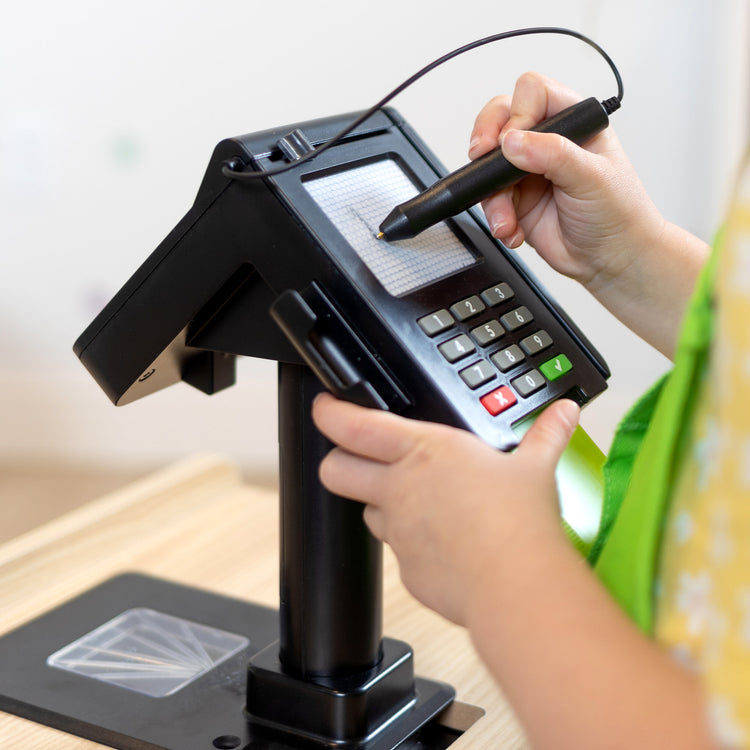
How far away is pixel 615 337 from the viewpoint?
171 centimetres

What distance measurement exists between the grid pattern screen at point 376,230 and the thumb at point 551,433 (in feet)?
0.28

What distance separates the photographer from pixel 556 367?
0.49 metres

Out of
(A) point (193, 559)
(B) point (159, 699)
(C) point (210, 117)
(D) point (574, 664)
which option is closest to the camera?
(D) point (574, 664)

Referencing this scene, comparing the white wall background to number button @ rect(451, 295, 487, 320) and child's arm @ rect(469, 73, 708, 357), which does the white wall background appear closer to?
child's arm @ rect(469, 73, 708, 357)

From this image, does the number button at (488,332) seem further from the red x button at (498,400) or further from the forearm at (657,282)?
the forearm at (657,282)

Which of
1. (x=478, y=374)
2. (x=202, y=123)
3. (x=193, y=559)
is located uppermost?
(x=202, y=123)

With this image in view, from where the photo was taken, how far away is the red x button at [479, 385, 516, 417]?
433 mm

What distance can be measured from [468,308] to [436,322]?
0.10 feet

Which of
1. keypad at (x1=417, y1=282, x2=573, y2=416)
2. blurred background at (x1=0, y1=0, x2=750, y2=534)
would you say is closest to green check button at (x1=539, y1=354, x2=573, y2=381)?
keypad at (x1=417, y1=282, x2=573, y2=416)

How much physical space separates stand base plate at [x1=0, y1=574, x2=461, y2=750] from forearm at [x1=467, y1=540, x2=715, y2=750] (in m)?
0.19

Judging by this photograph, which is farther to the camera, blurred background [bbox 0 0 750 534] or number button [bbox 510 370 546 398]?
blurred background [bbox 0 0 750 534]

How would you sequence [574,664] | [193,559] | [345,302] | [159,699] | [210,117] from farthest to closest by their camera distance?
[210,117] → [193,559] → [159,699] → [345,302] → [574,664]

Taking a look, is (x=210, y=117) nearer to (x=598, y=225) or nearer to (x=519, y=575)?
(x=598, y=225)

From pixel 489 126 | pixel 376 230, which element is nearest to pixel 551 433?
pixel 376 230
